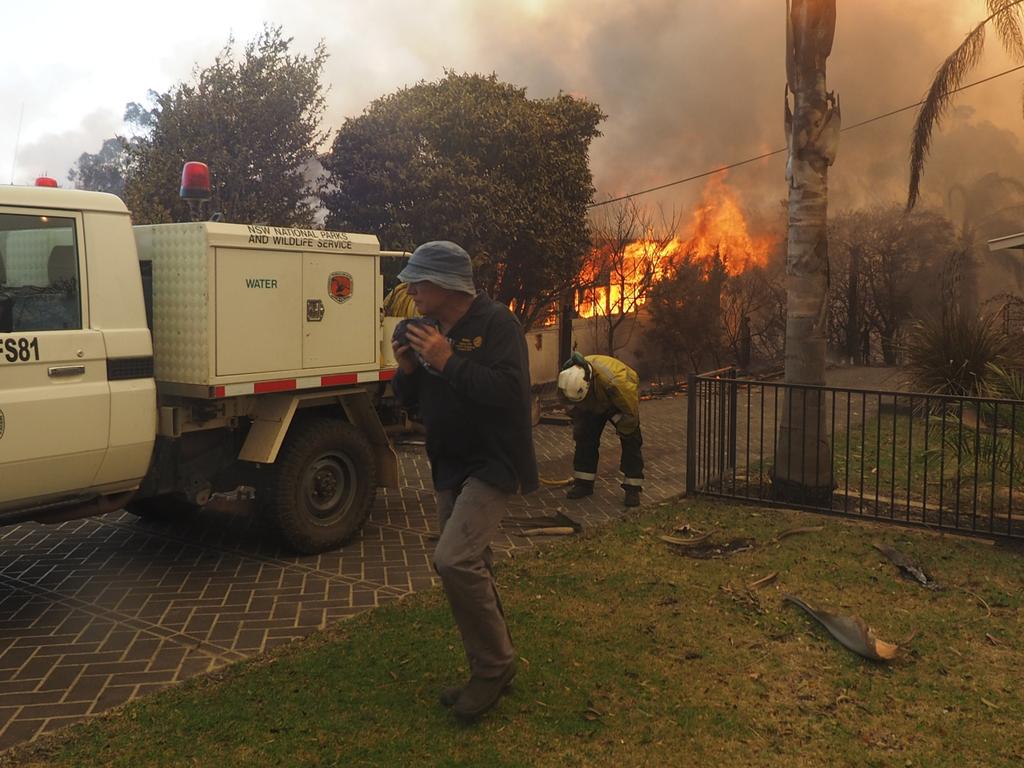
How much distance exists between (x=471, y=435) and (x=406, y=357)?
16.4 inches

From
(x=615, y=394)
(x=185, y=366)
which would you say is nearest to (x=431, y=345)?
(x=185, y=366)

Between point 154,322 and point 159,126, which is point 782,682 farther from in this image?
point 159,126

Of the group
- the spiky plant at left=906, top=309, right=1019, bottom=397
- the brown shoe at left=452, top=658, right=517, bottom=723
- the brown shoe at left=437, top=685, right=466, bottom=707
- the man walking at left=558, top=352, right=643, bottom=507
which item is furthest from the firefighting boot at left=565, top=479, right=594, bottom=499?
the spiky plant at left=906, top=309, right=1019, bottom=397

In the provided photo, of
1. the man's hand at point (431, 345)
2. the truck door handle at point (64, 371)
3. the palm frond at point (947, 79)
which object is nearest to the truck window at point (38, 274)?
the truck door handle at point (64, 371)

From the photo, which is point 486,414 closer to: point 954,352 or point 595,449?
point 595,449

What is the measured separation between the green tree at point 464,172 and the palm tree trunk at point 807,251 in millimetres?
6760

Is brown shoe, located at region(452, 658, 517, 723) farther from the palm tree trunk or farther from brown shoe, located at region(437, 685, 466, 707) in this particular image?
the palm tree trunk

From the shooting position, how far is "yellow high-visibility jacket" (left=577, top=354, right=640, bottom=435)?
24.1 feet

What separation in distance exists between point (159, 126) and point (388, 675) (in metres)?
12.5

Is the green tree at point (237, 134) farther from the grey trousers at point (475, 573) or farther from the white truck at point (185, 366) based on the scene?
the grey trousers at point (475, 573)

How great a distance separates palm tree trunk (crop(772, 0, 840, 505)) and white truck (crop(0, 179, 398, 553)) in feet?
11.6

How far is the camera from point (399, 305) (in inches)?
269

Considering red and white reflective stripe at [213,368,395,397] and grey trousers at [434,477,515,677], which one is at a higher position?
red and white reflective stripe at [213,368,395,397]

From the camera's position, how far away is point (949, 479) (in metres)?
8.09
